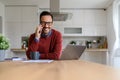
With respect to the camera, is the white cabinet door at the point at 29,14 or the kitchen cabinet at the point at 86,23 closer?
the white cabinet door at the point at 29,14

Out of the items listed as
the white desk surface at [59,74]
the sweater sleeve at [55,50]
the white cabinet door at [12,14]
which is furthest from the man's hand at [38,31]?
the white cabinet door at [12,14]

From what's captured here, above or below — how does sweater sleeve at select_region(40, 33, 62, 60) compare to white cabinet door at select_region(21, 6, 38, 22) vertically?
below

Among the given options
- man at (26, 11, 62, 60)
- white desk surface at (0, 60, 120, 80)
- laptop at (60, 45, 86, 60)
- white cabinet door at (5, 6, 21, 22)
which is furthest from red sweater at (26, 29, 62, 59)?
white cabinet door at (5, 6, 21, 22)

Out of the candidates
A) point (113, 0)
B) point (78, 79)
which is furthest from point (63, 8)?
point (78, 79)

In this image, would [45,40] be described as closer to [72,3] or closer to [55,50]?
[55,50]

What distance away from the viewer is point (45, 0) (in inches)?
220

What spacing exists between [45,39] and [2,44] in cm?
51

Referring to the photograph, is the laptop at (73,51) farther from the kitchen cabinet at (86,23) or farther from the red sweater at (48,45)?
the kitchen cabinet at (86,23)

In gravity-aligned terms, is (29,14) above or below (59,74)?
above

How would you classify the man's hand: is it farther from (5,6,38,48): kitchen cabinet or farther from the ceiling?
(5,6,38,48): kitchen cabinet

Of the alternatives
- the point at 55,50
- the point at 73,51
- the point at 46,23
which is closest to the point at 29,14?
the point at 46,23

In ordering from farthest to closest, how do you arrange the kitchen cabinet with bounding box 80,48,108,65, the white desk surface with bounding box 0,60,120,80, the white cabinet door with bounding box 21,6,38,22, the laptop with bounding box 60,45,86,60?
the kitchen cabinet with bounding box 80,48,108,65
the white cabinet door with bounding box 21,6,38,22
the laptop with bounding box 60,45,86,60
the white desk surface with bounding box 0,60,120,80

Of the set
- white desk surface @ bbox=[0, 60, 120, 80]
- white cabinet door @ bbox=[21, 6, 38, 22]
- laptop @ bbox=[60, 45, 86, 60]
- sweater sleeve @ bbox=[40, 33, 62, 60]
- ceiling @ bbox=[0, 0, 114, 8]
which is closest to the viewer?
white desk surface @ bbox=[0, 60, 120, 80]

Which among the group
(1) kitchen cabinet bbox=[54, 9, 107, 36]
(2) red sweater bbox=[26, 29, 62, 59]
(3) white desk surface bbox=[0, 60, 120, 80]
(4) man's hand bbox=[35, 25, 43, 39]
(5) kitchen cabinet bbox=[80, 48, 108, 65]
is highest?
(1) kitchen cabinet bbox=[54, 9, 107, 36]
